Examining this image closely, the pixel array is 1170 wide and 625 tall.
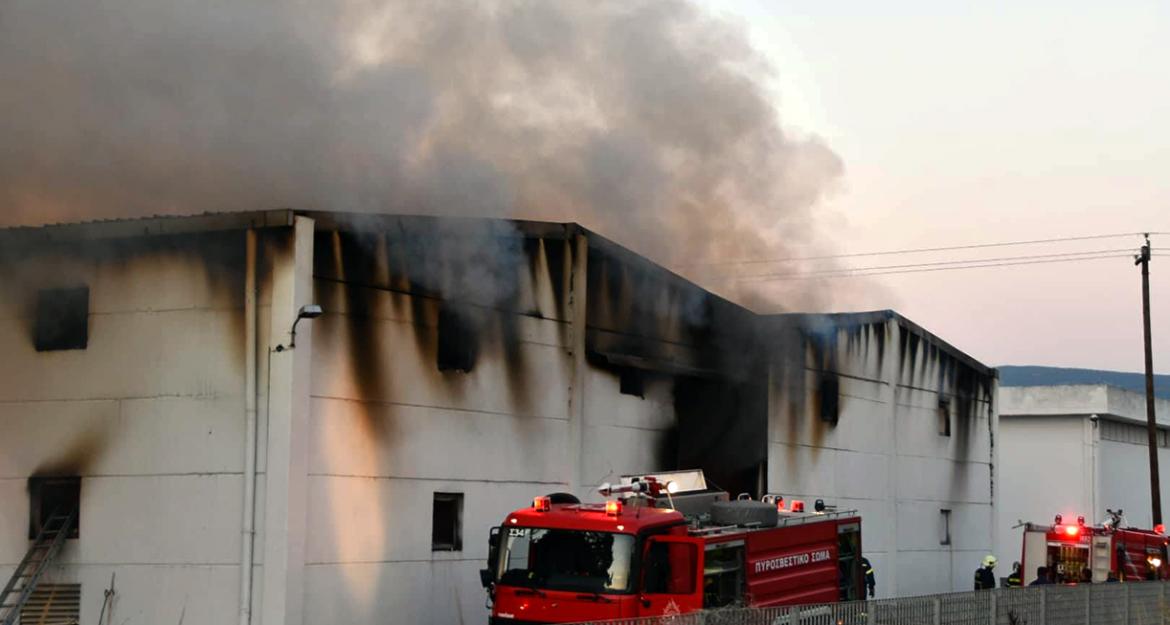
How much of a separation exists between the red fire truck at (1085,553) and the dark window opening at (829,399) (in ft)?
12.7

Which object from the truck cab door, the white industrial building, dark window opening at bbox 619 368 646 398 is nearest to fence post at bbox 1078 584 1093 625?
the truck cab door

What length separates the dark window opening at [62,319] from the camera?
16.9 m

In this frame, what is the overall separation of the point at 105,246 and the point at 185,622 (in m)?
4.54

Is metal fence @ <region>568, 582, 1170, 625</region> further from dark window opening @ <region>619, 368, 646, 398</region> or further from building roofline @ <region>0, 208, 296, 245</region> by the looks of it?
building roofline @ <region>0, 208, 296, 245</region>

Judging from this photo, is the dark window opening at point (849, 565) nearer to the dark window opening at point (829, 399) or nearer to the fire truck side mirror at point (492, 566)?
the fire truck side mirror at point (492, 566)

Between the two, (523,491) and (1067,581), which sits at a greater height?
(523,491)

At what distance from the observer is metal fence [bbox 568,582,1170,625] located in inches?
472

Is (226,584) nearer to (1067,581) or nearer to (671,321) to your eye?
(671,321)

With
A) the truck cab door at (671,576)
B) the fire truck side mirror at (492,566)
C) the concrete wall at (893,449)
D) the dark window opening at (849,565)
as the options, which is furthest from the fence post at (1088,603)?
the fire truck side mirror at (492,566)

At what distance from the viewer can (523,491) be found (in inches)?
744

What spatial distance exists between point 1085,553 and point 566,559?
43.1 feet

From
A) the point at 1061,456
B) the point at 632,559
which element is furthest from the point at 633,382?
the point at 1061,456

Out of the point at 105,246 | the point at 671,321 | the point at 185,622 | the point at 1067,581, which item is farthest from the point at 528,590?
the point at 1067,581

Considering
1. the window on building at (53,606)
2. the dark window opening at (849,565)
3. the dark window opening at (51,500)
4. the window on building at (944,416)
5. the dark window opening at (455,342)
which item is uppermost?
the dark window opening at (455,342)
